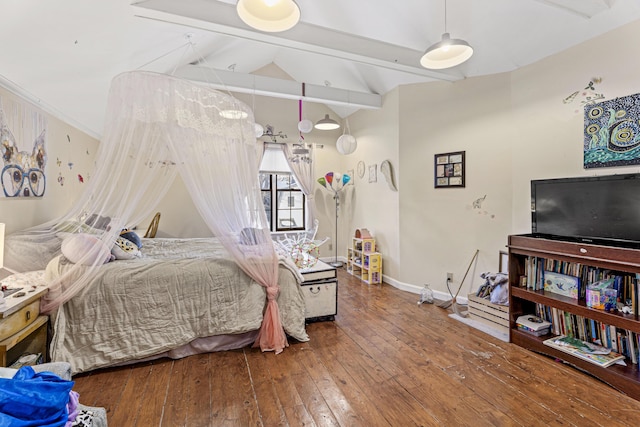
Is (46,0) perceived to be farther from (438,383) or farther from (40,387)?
(438,383)

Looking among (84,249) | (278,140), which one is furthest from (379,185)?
(84,249)

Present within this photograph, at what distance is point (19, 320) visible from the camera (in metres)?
1.83

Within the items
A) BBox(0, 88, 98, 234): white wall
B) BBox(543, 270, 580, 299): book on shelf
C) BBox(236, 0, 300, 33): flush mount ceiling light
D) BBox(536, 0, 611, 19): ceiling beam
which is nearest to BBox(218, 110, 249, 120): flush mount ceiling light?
BBox(236, 0, 300, 33): flush mount ceiling light

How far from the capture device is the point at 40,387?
3.39 feet

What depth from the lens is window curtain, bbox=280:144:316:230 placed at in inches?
221

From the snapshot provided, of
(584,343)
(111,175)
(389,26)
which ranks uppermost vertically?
(389,26)

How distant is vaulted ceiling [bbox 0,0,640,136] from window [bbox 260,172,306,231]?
193 cm

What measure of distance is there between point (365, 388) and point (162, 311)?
5.53ft

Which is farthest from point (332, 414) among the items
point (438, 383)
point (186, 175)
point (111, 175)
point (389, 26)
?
point (389, 26)

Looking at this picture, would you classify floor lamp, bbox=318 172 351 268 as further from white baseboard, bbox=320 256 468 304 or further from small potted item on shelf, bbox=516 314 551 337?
small potted item on shelf, bbox=516 314 551 337

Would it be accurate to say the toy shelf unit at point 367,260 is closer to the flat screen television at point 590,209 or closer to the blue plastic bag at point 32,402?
the flat screen television at point 590,209

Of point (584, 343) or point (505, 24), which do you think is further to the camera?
point (505, 24)

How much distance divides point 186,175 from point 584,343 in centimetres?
347

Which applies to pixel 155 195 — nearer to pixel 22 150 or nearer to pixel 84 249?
pixel 84 249
